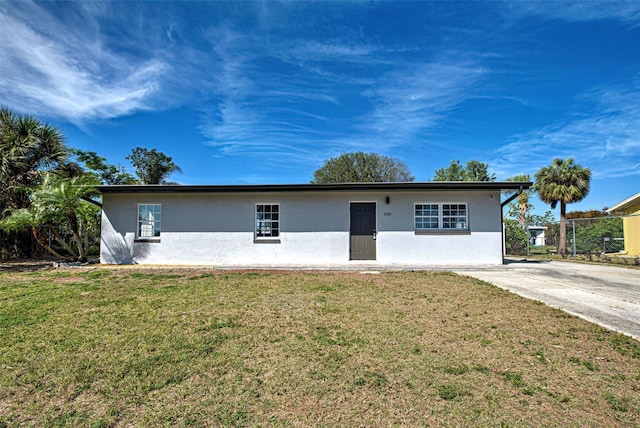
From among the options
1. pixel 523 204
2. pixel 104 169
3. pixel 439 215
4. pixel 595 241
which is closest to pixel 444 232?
pixel 439 215

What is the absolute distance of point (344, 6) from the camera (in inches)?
383

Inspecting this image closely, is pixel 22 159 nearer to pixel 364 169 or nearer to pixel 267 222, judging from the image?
pixel 267 222

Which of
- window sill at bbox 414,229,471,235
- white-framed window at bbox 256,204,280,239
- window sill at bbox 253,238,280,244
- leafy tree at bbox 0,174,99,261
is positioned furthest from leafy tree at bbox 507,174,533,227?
leafy tree at bbox 0,174,99,261

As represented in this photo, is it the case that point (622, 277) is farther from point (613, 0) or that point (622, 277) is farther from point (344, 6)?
point (344, 6)

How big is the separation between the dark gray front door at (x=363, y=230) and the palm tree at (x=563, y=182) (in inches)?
587

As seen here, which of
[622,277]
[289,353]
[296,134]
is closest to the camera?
[289,353]

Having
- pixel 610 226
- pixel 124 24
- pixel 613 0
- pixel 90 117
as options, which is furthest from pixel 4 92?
pixel 610 226

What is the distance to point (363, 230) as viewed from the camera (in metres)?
11.4

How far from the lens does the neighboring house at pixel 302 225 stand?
11.1 metres

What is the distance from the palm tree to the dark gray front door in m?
14.9

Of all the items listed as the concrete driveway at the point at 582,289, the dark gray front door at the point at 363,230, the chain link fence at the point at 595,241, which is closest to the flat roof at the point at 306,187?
the dark gray front door at the point at 363,230

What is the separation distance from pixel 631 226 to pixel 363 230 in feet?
51.0

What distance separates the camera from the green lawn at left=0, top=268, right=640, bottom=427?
238cm

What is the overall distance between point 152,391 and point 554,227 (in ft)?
89.0
